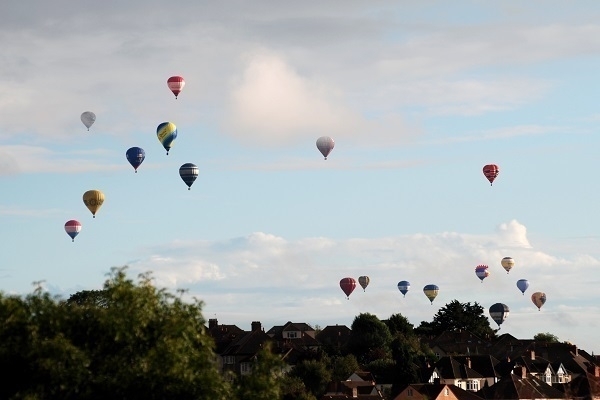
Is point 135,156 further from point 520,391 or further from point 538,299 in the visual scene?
point 538,299

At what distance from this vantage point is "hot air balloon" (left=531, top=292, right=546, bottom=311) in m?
182

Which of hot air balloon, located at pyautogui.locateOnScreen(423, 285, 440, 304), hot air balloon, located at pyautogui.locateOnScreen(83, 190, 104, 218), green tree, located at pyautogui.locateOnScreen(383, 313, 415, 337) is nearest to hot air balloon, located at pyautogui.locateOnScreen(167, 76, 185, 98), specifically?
hot air balloon, located at pyautogui.locateOnScreen(83, 190, 104, 218)

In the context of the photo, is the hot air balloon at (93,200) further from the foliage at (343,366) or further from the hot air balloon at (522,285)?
the hot air balloon at (522,285)

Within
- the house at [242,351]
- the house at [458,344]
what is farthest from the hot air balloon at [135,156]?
the house at [458,344]

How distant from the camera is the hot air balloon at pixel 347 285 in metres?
163

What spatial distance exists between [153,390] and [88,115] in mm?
84675

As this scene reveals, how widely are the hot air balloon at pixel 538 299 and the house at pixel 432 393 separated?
57865 millimetres

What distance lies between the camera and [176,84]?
376 feet

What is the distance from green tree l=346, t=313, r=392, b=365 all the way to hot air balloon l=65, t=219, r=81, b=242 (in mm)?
46094

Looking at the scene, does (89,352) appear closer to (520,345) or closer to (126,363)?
(126,363)

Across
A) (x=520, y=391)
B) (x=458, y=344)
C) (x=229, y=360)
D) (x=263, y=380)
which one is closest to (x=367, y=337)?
(x=229, y=360)

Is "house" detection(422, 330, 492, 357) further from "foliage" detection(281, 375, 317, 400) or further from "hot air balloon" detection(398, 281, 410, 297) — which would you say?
"foliage" detection(281, 375, 317, 400)

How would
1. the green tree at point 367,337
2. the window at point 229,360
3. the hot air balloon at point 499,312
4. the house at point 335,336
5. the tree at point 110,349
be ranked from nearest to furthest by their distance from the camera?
the tree at point 110,349 → the window at point 229,360 → the green tree at point 367,337 → the house at point 335,336 → the hot air balloon at point 499,312

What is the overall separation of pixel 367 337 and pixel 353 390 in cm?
4178
